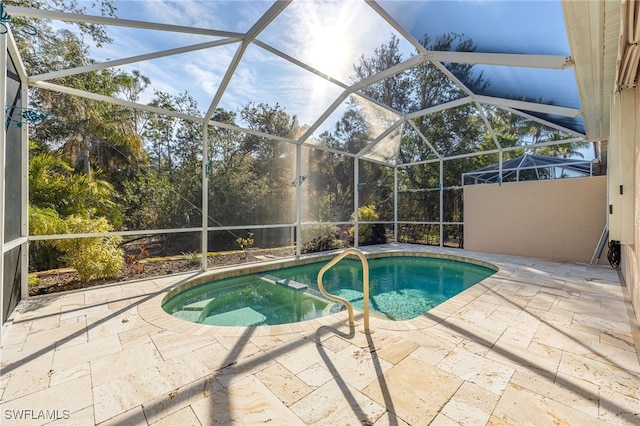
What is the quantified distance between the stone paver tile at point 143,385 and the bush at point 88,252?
3.65m

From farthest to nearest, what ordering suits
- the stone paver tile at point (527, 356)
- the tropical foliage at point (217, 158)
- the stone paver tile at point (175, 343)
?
the tropical foliage at point (217, 158) < the stone paver tile at point (175, 343) < the stone paver tile at point (527, 356)

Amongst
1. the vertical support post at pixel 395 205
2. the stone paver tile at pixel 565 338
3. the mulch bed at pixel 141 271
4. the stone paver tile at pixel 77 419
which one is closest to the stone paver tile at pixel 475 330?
the stone paver tile at pixel 565 338

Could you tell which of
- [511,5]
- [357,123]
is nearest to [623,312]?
[511,5]

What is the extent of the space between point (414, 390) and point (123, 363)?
2.59 meters

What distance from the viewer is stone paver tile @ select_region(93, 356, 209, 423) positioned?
1.95 meters

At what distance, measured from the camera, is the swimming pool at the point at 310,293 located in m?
4.52

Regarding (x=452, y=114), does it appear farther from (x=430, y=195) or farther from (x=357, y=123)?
(x=357, y=123)

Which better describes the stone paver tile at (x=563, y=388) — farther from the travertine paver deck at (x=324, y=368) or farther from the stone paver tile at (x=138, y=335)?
the stone paver tile at (x=138, y=335)

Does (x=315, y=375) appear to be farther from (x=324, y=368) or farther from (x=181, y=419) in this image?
(x=181, y=419)

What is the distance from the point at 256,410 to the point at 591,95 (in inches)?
255

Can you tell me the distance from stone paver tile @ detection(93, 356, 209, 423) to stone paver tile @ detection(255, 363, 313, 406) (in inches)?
21.3

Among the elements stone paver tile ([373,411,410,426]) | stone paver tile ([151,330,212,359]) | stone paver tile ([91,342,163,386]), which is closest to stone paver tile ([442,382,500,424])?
stone paver tile ([373,411,410,426])

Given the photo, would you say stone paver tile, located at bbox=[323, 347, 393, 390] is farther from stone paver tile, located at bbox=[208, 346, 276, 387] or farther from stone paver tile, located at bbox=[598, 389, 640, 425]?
stone paver tile, located at bbox=[598, 389, 640, 425]

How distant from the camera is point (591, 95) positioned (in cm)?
445
